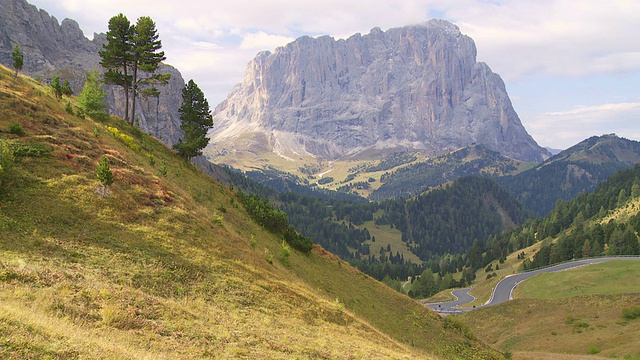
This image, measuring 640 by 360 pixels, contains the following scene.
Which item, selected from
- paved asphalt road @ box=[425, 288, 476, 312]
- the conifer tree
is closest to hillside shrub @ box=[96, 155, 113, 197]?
the conifer tree

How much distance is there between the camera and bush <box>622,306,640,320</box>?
5697 centimetres

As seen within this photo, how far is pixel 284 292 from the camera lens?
27.8 metres

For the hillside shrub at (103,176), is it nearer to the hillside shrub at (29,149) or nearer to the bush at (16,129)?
the hillside shrub at (29,149)

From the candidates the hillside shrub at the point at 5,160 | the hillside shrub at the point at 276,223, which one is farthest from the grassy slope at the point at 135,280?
the hillside shrub at the point at 276,223

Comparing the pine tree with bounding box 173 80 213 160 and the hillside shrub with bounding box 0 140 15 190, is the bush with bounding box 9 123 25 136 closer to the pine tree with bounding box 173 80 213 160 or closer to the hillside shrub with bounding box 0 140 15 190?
the hillside shrub with bounding box 0 140 15 190

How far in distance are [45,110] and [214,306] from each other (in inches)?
1065

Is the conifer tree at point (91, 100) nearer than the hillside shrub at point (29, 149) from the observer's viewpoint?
No

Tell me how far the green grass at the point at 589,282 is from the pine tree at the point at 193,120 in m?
81.7

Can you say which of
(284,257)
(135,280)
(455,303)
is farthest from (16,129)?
(455,303)

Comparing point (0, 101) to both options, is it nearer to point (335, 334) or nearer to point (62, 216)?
point (62, 216)

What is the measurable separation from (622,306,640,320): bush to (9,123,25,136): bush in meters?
79.4

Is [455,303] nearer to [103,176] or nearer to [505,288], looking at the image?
[505,288]

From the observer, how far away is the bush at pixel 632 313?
2243 inches

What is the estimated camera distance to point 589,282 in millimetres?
86188
